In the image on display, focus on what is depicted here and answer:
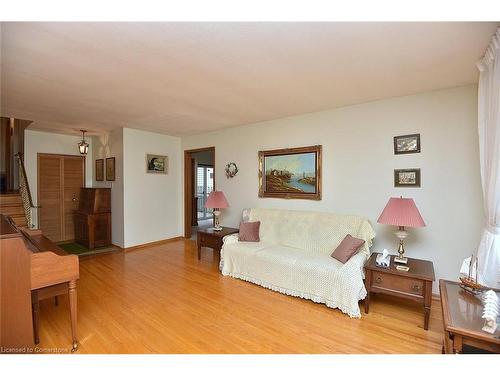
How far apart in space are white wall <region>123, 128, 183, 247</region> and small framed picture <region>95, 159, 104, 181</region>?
3.32 feet

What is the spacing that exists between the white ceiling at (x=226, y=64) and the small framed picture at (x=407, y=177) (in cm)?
89

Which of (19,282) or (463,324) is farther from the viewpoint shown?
(19,282)

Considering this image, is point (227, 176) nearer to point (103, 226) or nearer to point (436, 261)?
point (103, 226)

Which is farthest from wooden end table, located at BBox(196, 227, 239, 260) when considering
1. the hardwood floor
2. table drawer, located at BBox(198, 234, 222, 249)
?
the hardwood floor

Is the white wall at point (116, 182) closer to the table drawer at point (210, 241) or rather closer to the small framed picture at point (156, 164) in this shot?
the small framed picture at point (156, 164)

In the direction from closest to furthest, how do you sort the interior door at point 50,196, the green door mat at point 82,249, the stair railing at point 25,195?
the stair railing at point 25,195, the green door mat at point 82,249, the interior door at point 50,196

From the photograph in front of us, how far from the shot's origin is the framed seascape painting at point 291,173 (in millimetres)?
3578

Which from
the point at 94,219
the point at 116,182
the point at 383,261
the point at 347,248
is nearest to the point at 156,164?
the point at 116,182

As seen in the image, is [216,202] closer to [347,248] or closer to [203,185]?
[347,248]

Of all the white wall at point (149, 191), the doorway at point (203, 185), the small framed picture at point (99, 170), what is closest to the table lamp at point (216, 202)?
the white wall at point (149, 191)

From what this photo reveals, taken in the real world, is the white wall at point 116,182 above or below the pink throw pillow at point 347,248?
above

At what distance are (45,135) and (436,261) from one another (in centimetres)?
686

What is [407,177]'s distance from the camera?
2.86 m

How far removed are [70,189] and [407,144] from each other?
246 inches
